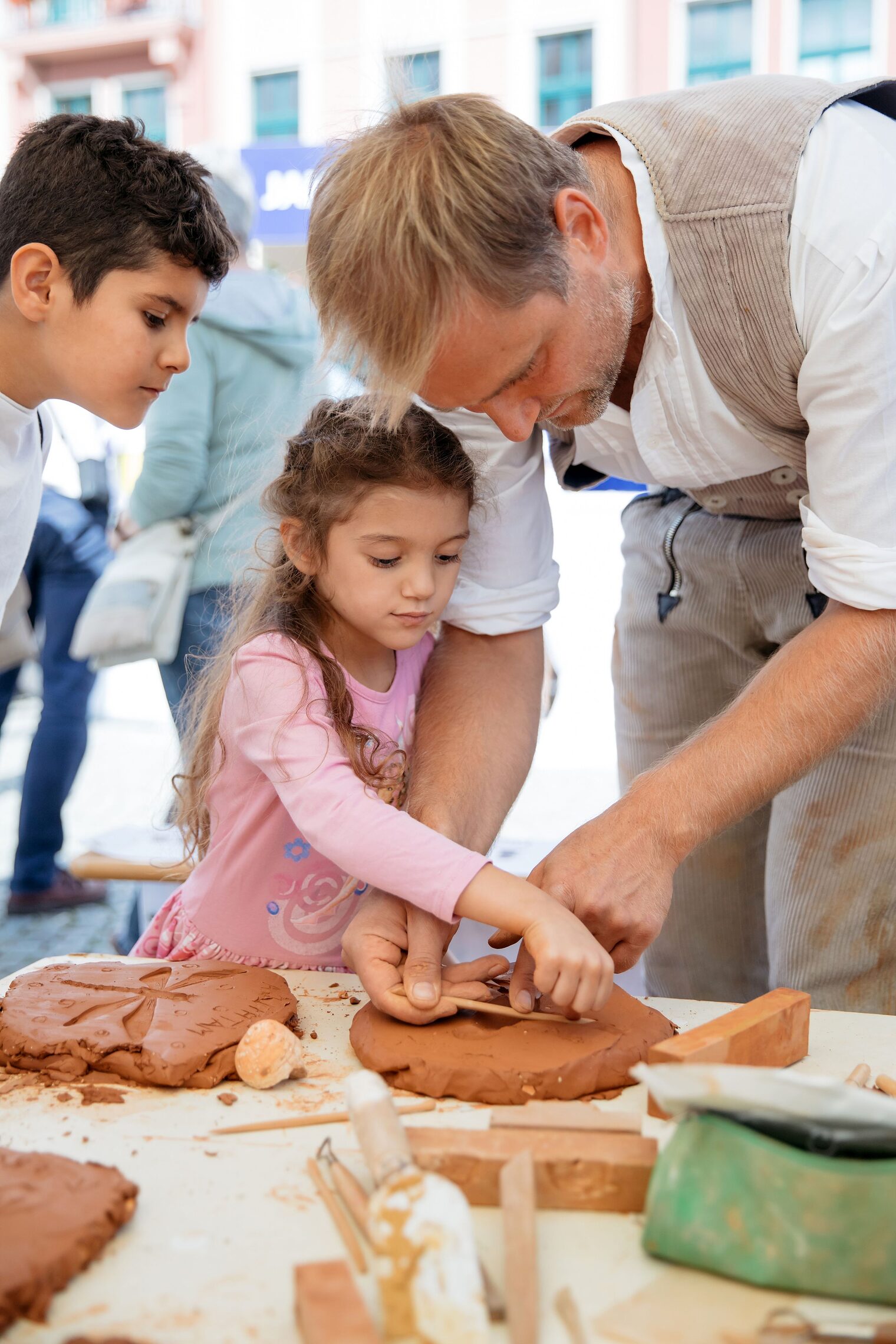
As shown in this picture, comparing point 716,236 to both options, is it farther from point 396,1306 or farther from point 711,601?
point 396,1306

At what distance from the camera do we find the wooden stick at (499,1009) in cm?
126

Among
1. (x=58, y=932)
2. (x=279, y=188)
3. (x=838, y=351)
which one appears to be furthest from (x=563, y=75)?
(x=838, y=351)

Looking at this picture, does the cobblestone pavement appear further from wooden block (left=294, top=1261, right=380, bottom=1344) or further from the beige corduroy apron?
wooden block (left=294, top=1261, right=380, bottom=1344)

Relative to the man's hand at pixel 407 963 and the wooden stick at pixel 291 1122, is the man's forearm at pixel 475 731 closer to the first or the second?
the man's hand at pixel 407 963

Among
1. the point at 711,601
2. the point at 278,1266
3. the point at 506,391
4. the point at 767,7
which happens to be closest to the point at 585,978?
the point at 278,1266

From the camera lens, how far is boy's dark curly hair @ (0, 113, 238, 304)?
1793 millimetres

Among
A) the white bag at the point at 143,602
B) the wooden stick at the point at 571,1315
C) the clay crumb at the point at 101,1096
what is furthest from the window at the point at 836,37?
the wooden stick at the point at 571,1315

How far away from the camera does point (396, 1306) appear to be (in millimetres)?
795

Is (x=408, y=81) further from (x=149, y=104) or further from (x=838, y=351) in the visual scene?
(x=149, y=104)

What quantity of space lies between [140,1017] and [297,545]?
28.5 inches

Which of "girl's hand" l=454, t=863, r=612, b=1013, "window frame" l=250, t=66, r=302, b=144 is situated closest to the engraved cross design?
"girl's hand" l=454, t=863, r=612, b=1013

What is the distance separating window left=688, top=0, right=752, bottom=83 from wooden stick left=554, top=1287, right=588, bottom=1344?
478 inches

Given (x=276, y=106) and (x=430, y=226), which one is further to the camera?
(x=276, y=106)

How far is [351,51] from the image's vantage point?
12188 millimetres
